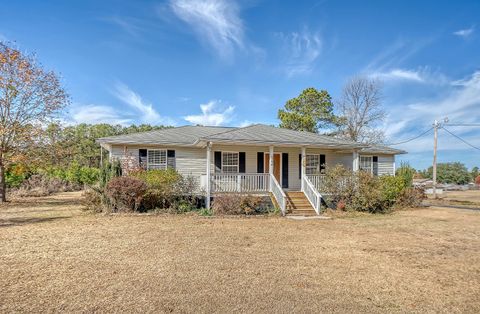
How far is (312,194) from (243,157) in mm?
4370

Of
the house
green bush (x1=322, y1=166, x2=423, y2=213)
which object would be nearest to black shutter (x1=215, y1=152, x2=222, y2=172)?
the house

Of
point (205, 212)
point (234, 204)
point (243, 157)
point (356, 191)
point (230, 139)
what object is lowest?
point (205, 212)

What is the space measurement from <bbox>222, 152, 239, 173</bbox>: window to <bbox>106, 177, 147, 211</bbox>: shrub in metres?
4.98

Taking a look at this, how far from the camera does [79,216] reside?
11.9 meters

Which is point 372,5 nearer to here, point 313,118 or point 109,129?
point 313,118

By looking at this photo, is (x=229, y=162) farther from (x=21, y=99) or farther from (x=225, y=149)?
(x=21, y=99)

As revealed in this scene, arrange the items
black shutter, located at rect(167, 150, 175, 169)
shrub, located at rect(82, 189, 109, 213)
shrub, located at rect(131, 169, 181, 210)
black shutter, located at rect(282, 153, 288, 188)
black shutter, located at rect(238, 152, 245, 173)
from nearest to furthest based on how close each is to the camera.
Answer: shrub, located at rect(82, 189, 109, 213) → shrub, located at rect(131, 169, 181, 210) → black shutter, located at rect(167, 150, 175, 169) → black shutter, located at rect(238, 152, 245, 173) → black shutter, located at rect(282, 153, 288, 188)

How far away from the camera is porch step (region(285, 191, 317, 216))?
541 inches

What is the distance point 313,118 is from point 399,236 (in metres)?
23.9

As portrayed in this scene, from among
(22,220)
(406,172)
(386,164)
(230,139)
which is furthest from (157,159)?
(386,164)

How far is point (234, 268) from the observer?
5730 mm

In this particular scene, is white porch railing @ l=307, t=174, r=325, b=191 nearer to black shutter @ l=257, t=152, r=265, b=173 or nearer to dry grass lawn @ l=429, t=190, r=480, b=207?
black shutter @ l=257, t=152, r=265, b=173

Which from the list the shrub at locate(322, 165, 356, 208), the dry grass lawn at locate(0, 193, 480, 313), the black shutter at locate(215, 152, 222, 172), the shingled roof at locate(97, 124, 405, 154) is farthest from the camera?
the black shutter at locate(215, 152, 222, 172)

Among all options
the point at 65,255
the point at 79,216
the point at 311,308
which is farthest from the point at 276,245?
the point at 79,216
